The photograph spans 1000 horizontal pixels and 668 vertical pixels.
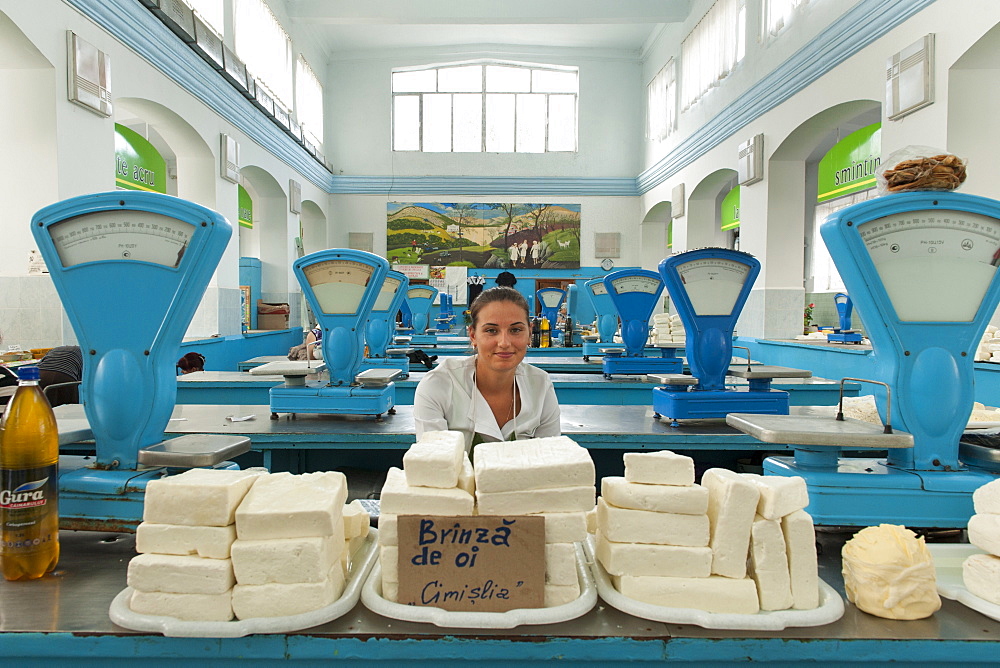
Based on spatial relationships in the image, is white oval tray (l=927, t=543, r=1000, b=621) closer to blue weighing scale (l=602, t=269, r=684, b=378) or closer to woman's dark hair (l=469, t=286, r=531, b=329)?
woman's dark hair (l=469, t=286, r=531, b=329)

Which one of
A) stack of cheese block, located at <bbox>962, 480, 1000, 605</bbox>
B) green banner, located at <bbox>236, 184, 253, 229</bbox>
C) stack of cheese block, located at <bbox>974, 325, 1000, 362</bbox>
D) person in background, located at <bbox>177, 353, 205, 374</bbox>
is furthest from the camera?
green banner, located at <bbox>236, 184, 253, 229</bbox>

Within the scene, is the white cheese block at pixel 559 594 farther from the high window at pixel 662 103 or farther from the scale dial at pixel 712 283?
the high window at pixel 662 103

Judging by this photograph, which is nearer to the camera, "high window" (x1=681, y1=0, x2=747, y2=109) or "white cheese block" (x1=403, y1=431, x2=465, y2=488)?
"white cheese block" (x1=403, y1=431, x2=465, y2=488)

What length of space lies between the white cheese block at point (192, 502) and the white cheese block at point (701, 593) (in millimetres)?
667

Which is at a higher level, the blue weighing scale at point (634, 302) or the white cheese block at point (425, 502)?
the blue weighing scale at point (634, 302)

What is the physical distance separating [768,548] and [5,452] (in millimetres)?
1346

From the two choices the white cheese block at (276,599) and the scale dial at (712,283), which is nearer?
the white cheese block at (276,599)

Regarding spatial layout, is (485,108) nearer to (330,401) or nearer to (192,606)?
(330,401)

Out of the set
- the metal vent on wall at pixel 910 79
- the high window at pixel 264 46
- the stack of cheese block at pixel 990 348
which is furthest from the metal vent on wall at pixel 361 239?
the stack of cheese block at pixel 990 348

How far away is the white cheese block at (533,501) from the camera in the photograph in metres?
1.04

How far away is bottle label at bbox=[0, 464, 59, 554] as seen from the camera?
1.17 metres

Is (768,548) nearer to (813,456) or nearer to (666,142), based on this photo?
(813,456)

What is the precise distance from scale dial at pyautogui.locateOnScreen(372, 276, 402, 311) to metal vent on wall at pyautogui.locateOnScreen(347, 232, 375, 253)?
329 inches

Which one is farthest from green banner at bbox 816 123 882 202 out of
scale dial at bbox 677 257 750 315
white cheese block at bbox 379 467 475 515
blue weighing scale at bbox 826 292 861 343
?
white cheese block at bbox 379 467 475 515
